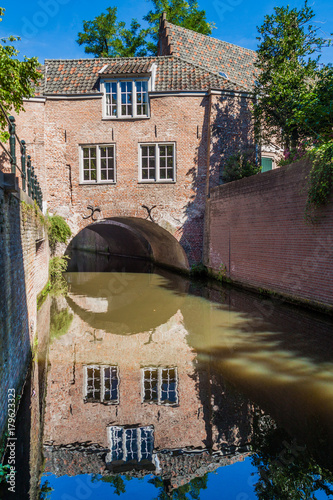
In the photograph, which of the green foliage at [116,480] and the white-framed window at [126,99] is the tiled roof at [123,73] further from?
the green foliage at [116,480]

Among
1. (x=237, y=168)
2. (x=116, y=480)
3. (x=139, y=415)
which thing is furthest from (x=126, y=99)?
(x=116, y=480)

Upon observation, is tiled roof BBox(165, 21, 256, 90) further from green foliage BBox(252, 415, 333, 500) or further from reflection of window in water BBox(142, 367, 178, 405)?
green foliage BBox(252, 415, 333, 500)

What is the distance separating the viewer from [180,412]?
14.7ft

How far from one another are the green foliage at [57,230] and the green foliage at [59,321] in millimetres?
5257

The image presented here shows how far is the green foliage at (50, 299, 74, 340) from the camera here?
8082 millimetres

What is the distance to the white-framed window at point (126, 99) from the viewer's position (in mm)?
16281

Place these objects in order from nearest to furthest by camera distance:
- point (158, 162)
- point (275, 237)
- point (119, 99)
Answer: point (275, 237), point (119, 99), point (158, 162)

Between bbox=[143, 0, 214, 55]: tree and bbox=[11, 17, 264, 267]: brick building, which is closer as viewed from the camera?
bbox=[11, 17, 264, 267]: brick building

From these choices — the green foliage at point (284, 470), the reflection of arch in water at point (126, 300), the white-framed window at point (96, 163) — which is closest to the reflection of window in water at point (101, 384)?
Answer: the green foliage at point (284, 470)

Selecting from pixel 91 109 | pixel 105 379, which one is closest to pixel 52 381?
pixel 105 379

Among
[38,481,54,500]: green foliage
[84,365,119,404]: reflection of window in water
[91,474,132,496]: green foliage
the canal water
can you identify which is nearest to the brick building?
the canal water

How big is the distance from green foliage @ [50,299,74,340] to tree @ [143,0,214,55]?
73.1 ft

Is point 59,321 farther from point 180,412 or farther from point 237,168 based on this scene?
point 237,168

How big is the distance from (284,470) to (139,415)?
1.69m
